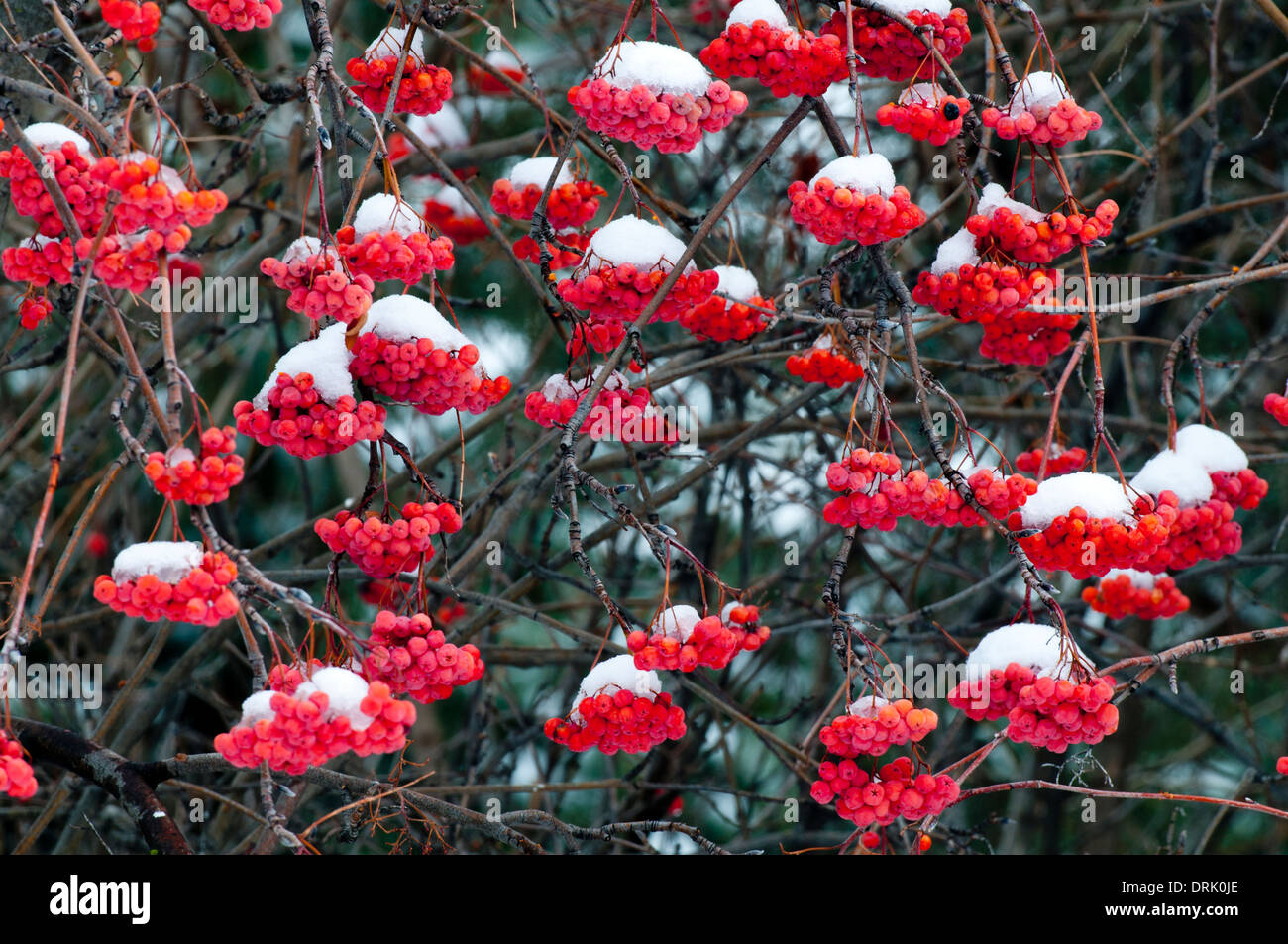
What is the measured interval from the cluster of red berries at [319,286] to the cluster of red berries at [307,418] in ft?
0.42

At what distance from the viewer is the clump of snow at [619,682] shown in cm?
271

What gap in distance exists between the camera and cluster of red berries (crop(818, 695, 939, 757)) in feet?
7.98

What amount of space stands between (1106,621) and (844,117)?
8.12ft

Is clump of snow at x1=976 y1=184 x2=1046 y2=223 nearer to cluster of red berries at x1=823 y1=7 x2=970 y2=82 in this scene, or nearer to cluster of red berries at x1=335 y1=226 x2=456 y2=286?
cluster of red berries at x1=823 y1=7 x2=970 y2=82

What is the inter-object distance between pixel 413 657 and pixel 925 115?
1.51 metres

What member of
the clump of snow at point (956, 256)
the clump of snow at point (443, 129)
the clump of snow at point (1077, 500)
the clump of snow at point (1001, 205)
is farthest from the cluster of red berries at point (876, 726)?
the clump of snow at point (443, 129)

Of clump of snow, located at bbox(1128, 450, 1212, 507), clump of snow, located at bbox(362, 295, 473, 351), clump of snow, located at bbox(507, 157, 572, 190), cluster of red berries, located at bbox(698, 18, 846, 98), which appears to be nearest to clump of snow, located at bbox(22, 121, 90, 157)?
clump of snow, located at bbox(362, 295, 473, 351)

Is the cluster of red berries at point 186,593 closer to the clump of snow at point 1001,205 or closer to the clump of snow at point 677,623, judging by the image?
the clump of snow at point 677,623

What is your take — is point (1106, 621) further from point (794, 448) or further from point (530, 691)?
point (530, 691)

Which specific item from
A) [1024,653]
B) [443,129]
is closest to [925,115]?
[1024,653]

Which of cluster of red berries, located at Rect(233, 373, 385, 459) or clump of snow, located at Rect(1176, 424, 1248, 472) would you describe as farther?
clump of snow, located at Rect(1176, 424, 1248, 472)

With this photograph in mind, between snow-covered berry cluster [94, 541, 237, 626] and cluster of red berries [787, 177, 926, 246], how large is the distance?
1.30 meters
